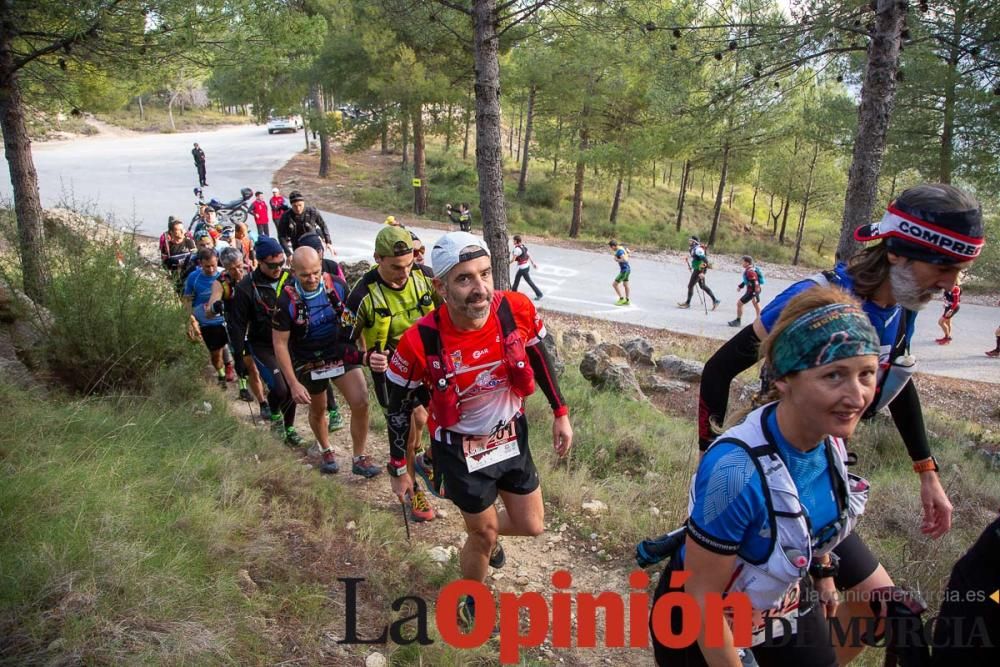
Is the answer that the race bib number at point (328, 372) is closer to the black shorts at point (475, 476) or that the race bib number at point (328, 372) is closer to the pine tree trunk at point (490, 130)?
the black shorts at point (475, 476)

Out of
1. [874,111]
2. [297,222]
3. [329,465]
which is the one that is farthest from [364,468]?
[297,222]

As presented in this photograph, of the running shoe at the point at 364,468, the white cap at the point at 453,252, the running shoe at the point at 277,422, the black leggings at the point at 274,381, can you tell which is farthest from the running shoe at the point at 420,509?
the white cap at the point at 453,252

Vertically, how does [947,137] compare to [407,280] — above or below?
above

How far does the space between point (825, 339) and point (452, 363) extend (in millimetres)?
1797

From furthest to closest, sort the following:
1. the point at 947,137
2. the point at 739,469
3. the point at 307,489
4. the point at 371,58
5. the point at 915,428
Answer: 1. the point at 371,58
2. the point at 947,137
3. the point at 307,489
4. the point at 915,428
5. the point at 739,469

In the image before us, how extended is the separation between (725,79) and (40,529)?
8.24 metres

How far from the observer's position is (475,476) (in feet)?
10.6

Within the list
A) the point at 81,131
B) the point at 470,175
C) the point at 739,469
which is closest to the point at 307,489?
the point at 739,469

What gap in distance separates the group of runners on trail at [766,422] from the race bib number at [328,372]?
469 millimetres

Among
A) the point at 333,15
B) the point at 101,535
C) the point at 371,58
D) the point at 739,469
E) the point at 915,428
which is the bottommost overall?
the point at 101,535

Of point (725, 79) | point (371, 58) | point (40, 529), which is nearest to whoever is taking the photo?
point (40, 529)

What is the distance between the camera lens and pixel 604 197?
121 feet

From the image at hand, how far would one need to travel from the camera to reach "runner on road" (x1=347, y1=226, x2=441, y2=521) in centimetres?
441

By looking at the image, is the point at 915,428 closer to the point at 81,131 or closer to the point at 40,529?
the point at 40,529
